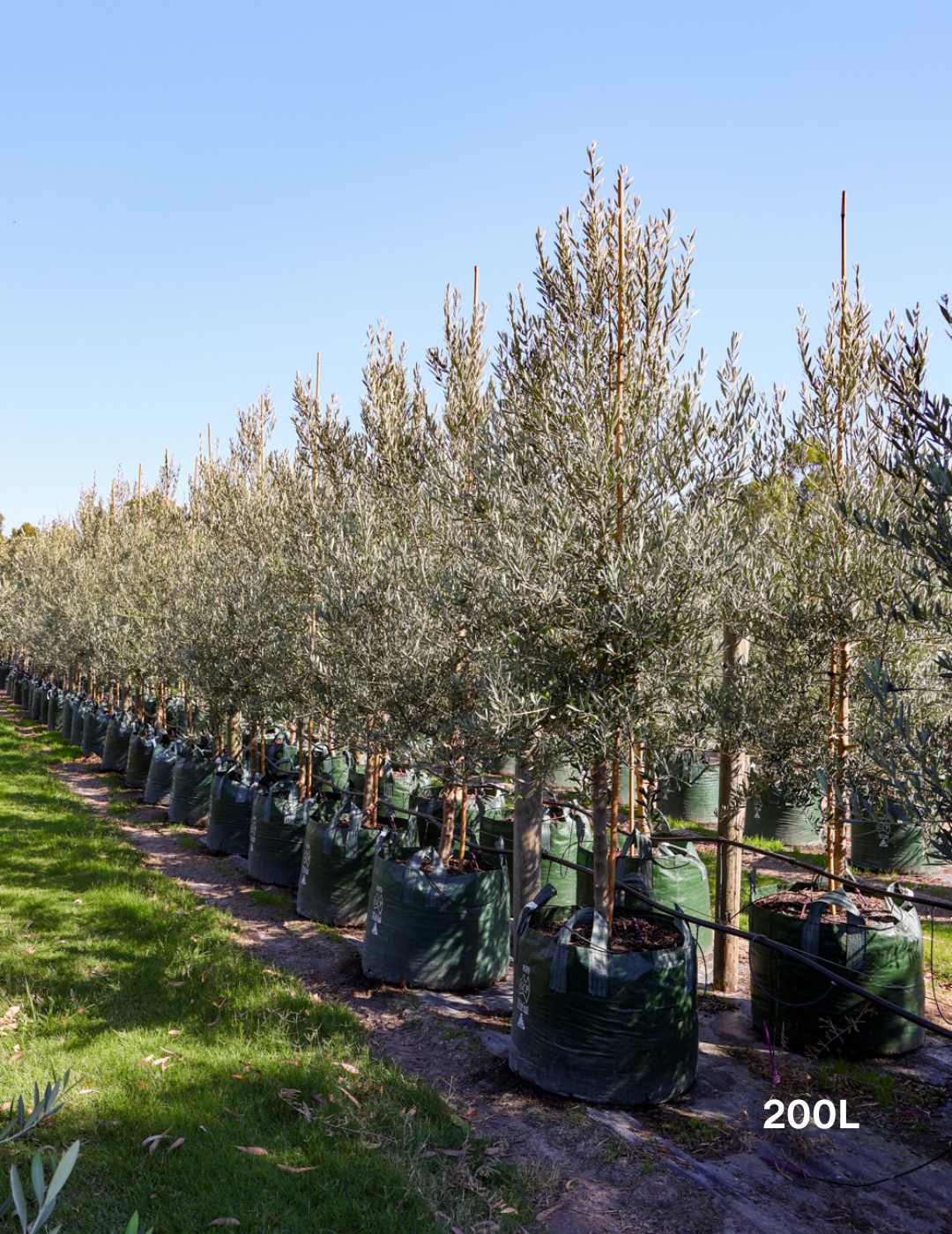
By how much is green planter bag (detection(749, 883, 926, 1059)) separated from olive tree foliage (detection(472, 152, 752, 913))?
5.72ft

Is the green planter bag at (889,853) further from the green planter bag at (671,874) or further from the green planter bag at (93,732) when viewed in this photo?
the green planter bag at (93,732)

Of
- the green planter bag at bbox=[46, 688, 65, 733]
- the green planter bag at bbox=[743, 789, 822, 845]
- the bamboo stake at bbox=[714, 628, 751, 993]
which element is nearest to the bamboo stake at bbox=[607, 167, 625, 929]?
the bamboo stake at bbox=[714, 628, 751, 993]

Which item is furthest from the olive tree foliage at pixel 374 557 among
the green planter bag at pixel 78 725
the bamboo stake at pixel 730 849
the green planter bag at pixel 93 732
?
the green planter bag at pixel 78 725

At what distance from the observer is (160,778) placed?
55.5 feet

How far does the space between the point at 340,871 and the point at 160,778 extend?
8452 mm

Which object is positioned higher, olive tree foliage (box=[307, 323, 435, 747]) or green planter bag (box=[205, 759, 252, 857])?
olive tree foliage (box=[307, 323, 435, 747])

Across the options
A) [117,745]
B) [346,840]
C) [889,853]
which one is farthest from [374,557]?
[117,745]

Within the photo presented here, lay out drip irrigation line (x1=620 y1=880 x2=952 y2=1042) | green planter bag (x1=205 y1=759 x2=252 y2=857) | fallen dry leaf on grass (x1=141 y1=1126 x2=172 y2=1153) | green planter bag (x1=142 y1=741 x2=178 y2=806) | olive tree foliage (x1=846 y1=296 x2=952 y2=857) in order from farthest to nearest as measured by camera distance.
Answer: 1. green planter bag (x1=142 y1=741 x2=178 y2=806)
2. green planter bag (x1=205 y1=759 x2=252 y2=857)
3. drip irrigation line (x1=620 y1=880 x2=952 y2=1042)
4. fallen dry leaf on grass (x1=141 y1=1126 x2=172 y2=1153)
5. olive tree foliage (x1=846 y1=296 x2=952 y2=857)

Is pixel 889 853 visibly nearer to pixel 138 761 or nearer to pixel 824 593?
pixel 824 593

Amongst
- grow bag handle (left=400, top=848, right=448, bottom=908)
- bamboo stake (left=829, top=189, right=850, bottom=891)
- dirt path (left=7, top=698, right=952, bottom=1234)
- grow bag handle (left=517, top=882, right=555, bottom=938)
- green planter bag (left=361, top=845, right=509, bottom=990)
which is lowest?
dirt path (left=7, top=698, right=952, bottom=1234)

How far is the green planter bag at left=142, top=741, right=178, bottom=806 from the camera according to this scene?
16906 millimetres

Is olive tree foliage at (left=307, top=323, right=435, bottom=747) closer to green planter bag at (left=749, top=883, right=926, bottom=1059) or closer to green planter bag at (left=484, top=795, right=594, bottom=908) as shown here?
green planter bag at (left=484, top=795, right=594, bottom=908)

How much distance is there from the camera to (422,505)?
10.7m

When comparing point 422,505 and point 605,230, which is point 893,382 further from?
point 422,505
